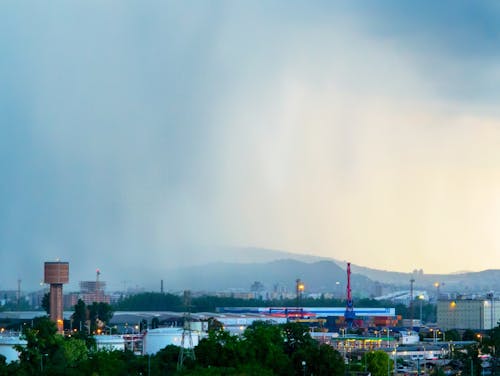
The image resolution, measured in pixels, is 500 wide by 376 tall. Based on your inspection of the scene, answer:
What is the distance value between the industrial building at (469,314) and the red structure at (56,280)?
46.9 meters

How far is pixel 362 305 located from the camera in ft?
553

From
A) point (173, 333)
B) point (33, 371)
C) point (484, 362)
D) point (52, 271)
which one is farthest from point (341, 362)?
point (52, 271)

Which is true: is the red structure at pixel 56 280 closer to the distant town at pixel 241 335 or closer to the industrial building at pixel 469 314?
the distant town at pixel 241 335

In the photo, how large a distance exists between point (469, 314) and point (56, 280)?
51412mm

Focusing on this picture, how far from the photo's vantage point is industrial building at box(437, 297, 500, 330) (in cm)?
12231

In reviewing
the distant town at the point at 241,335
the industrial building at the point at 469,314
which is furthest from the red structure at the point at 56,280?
the industrial building at the point at 469,314

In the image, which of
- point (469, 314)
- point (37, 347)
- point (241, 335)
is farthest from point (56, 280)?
point (469, 314)

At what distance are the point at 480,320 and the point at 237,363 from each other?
81188 mm

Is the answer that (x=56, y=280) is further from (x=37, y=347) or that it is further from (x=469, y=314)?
(x=469, y=314)

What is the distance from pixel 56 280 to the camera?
298 feet

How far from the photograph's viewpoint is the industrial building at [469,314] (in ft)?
401

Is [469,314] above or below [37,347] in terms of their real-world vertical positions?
below

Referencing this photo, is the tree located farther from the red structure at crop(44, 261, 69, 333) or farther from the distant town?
the red structure at crop(44, 261, 69, 333)

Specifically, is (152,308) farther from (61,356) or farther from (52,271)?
(61,356)
